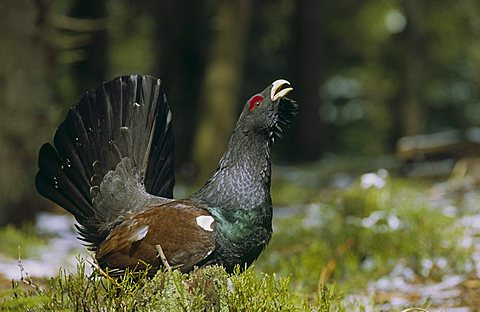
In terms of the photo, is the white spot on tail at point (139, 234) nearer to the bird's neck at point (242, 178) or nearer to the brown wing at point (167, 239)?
the brown wing at point (167, 239)

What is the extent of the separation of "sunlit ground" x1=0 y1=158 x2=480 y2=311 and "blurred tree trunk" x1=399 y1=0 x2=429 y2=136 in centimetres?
754

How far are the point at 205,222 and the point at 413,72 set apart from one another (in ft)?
41.4

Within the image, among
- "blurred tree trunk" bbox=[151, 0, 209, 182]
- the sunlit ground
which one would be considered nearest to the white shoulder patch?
the sunlit ground

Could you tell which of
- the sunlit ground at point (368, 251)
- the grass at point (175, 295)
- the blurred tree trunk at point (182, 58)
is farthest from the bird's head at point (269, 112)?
the blurred tree trunk at point (182, 58)

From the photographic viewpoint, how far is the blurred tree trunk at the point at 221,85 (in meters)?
12.0

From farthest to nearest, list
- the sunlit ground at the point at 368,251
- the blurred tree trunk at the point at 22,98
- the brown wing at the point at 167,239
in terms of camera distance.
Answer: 1. the blurred tree trunk at the point at 22,98
2. the sunlit ground at the point at 368,251
3. the brown wing at the point at 167,239

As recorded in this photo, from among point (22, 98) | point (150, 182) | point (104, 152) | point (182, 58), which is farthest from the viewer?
point (182, 58)

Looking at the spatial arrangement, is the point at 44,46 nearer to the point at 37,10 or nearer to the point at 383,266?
the point at 37,10

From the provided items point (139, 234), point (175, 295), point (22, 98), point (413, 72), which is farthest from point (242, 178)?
point (413, 72)

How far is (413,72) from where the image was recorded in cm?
1577

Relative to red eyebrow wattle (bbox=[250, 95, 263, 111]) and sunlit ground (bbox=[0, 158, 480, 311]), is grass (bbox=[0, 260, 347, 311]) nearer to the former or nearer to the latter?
red eyebrow wattle (bbox=[250, 95, 263, 111])

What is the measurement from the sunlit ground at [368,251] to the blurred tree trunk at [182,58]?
24.3ft

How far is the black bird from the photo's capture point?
12.4 ft

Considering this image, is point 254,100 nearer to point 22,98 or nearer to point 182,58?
point 22,98
